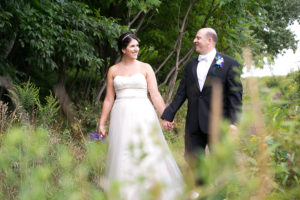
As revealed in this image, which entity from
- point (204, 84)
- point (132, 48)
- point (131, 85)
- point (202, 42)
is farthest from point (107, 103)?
point (202, 42)

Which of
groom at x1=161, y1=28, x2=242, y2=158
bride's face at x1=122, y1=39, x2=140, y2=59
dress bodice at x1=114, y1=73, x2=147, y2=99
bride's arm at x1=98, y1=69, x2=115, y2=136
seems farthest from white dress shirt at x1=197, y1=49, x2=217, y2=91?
bride's arm at x1=98, y1=69, x2=115, y2=136

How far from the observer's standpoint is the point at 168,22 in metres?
10.3

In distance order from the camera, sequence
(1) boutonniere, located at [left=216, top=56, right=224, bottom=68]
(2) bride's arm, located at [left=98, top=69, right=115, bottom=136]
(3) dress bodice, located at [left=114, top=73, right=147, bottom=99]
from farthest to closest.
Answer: (2) bride's arm, located at [left=98, top=69, right=115, bottom=136] < (3) dress bodice, located at [left=114, top=73, right=147, bottom=99] < (1) boutonniere, located at [left=216, top=56, right=224, bottom=68]

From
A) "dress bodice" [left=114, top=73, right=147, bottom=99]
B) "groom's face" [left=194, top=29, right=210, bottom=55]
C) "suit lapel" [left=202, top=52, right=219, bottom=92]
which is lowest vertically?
"dress bodice" [left=114, top=73, right=147, bottom=99]

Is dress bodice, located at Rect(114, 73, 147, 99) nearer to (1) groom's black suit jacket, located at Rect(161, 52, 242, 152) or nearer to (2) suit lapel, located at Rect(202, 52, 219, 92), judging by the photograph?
(1) groom's black suit jacket, located at Rect(161, 52, 242, 152)

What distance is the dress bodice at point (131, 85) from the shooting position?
4.38 metres

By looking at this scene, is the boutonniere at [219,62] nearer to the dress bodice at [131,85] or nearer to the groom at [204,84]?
the groom at [204,84]

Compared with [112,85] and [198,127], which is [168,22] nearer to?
[112,85]

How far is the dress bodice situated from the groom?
669 mm

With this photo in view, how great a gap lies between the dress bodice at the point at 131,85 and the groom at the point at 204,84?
669 mm

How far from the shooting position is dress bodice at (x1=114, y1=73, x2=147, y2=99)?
173 inches

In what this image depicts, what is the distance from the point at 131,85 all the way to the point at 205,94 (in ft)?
3.55

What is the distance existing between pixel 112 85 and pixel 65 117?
A: 3.99m

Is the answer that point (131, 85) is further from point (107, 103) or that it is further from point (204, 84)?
point (204, 84)
